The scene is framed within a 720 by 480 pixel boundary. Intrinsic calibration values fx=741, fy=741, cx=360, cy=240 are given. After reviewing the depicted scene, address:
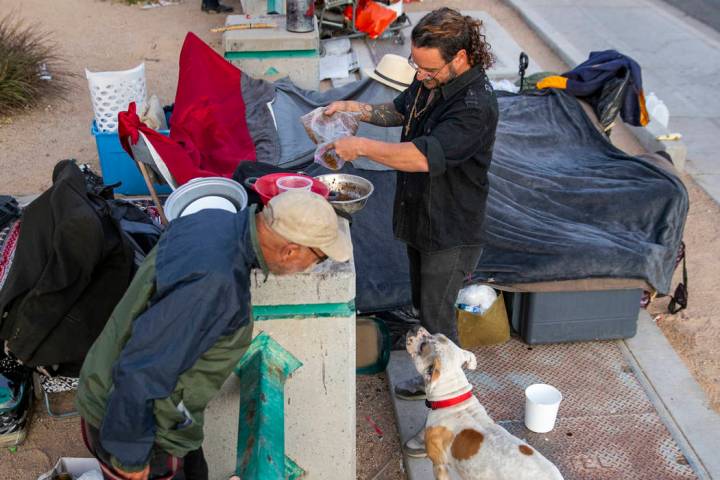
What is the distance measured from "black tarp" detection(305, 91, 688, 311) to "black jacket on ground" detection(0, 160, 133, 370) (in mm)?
1555

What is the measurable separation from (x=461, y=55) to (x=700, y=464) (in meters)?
2.37

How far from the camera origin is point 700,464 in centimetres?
373

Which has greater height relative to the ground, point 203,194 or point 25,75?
point 203,194

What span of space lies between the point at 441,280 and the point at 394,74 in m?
3.12

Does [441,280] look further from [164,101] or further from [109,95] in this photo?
[164,101]

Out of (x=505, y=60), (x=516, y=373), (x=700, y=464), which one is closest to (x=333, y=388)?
(x=516, y=373)

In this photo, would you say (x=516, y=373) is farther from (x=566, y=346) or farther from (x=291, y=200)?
(x=291, y=200)

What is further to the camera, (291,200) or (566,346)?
(566,346)

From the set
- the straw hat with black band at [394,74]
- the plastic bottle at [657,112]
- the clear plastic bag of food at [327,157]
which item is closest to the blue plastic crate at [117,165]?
the straw hat with black band at [394,74]

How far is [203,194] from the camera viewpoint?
10.8ft

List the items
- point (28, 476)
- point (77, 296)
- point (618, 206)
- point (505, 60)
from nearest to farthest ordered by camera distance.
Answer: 1. point (77, 296)
2. point (28, 476)
3. point (618, 206)
4. point (505, 60)

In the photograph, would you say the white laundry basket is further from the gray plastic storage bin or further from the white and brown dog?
the white and brown dog

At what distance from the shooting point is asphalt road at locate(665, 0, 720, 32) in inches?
481

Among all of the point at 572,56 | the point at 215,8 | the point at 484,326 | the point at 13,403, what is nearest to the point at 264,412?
the point at 13,403
